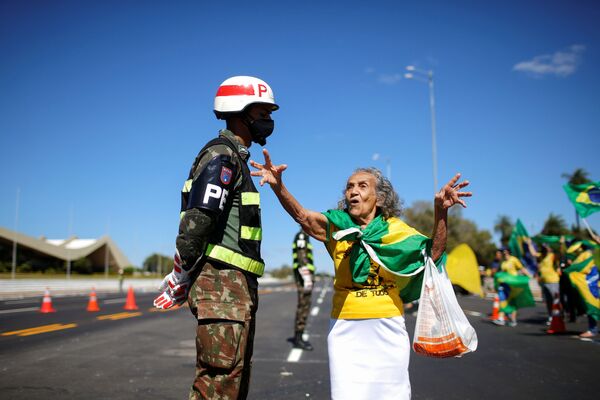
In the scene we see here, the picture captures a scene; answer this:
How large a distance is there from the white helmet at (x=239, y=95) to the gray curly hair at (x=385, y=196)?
922mm

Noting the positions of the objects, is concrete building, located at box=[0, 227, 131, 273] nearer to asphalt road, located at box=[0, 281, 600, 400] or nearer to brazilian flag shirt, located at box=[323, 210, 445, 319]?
asphalt road, located at box=[0, 281, 600, 400]

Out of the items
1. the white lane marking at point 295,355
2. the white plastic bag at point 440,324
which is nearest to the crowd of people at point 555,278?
the white lane marking at point 295,355

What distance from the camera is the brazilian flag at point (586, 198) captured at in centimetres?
1158

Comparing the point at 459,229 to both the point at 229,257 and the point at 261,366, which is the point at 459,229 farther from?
the point at 229,257

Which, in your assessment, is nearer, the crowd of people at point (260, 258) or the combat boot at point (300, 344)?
the crowd of people at point (260, 258)

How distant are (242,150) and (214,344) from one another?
1233 millimetres

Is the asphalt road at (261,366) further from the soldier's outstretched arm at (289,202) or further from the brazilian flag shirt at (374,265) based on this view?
the soldier's outstretched arm at (289,202)

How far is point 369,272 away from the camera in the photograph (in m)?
3.54

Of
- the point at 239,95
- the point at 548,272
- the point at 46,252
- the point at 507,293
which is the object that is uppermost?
the point at 239,95

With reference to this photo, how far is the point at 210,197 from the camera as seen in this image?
118 inches

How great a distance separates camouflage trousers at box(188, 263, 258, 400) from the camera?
2.94 metres

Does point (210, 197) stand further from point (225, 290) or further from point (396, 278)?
point (396, 278)

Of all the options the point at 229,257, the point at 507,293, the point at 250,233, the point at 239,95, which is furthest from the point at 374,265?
the point at 507,293

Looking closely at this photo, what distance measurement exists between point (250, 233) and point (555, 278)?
42.6 feet
